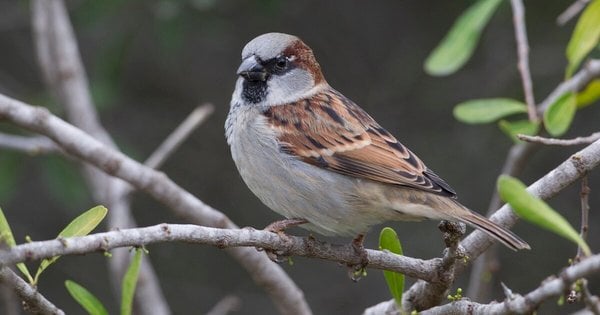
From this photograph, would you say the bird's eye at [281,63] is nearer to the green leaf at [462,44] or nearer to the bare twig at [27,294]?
the green leaf at [462,44]

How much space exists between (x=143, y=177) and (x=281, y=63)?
72 cm

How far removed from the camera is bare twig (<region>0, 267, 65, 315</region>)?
2133 mm

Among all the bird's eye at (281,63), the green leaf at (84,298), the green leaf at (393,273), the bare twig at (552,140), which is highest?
the bird's eye at (281,63)

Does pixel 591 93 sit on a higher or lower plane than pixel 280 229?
higher

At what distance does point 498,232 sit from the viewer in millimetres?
2699

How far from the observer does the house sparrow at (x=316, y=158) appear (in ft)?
10.2

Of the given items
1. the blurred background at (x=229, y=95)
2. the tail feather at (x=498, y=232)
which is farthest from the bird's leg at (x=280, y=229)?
the blurred background at (x=229, y=95)

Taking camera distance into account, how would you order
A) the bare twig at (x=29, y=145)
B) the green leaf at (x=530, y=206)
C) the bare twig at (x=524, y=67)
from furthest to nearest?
1. the bare twig at (x=29, y=145)
2. the bare twig at (x=524, y=67)
3. the green leaf at (x=530, y=206)

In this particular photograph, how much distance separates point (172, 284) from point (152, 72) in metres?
1.43

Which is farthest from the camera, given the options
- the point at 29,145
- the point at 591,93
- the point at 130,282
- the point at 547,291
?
the point at 29,145

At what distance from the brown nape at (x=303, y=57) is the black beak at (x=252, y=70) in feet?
0.52

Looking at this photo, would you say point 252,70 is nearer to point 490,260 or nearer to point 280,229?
point 280,229

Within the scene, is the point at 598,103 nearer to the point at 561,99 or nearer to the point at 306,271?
the point at 306,271

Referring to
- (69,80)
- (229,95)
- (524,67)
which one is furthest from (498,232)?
(229,95)
